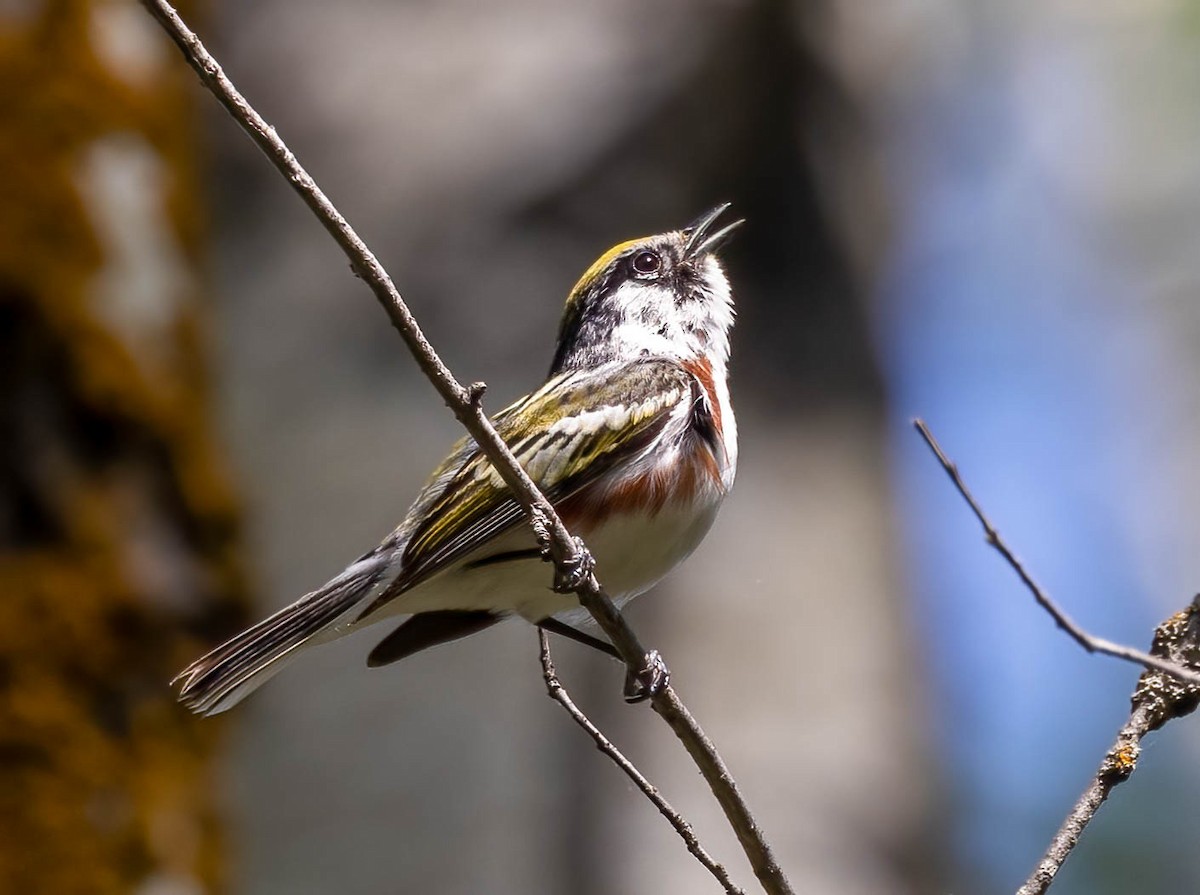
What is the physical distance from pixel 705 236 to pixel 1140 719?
8.10ft

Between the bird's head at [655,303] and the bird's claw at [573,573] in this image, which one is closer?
the bird's claw at [573,573]

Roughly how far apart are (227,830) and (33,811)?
805 mm

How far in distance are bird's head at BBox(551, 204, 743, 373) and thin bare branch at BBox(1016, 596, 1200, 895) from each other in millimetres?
1860

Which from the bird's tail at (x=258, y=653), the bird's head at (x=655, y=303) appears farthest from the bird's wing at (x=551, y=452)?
the bird's head at (x=655, y=303)

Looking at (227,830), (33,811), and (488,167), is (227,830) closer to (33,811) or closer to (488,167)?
(33,811)

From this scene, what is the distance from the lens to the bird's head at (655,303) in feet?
13.4

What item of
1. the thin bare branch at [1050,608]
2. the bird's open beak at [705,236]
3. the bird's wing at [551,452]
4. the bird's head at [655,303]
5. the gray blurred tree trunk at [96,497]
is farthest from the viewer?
the gray blurred tree trunk at [96,497]

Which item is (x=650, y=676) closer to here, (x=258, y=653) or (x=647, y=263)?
(x=258, y=653)

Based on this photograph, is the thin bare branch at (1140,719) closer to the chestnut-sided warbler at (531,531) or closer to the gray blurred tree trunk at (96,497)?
the chestnut-sided warbler at (531,531)

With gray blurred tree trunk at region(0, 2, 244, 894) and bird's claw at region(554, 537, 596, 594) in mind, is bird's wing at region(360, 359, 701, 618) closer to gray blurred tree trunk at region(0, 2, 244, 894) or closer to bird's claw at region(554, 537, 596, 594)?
bird's claw at region(554, 537, 596, 594)

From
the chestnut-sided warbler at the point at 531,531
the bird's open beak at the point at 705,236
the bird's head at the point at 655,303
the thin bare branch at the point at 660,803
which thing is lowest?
the thin bare branch at the point at 660,803

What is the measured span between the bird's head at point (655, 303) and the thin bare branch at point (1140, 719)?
186 cm

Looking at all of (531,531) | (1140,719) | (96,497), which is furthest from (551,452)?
(96,497)

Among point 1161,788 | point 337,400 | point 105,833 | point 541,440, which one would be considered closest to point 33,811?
point 105,833
